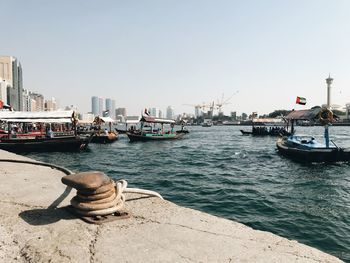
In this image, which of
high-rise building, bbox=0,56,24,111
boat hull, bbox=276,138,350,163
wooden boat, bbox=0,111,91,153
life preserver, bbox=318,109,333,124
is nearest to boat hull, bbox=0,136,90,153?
wooden boat, bbox=0,111,91,153

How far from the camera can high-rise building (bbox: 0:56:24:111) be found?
14062 cm

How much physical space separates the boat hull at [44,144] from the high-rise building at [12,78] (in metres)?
125

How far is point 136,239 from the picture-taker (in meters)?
3.62

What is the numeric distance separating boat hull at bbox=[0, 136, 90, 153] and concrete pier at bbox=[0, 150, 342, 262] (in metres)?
28.2

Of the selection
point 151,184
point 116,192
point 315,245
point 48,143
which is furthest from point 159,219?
point 48,143

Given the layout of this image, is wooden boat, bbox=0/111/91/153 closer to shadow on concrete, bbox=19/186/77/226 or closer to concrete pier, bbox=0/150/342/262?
concrete pier, bbox=0/150/342/262

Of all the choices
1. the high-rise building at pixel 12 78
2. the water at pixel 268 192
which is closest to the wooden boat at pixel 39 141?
the water at pixel 268 192

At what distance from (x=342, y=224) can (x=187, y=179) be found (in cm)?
890

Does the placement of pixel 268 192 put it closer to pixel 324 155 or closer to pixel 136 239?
pixel 136 239

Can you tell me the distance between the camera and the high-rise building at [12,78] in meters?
141

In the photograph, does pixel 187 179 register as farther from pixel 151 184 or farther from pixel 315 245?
pixel 315 245

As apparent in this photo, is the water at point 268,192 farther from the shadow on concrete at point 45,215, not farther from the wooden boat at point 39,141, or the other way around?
the wooden boat at point 39,141

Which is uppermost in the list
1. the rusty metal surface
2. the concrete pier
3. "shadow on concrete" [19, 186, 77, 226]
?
the rusty metal surface

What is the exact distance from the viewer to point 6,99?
132m
